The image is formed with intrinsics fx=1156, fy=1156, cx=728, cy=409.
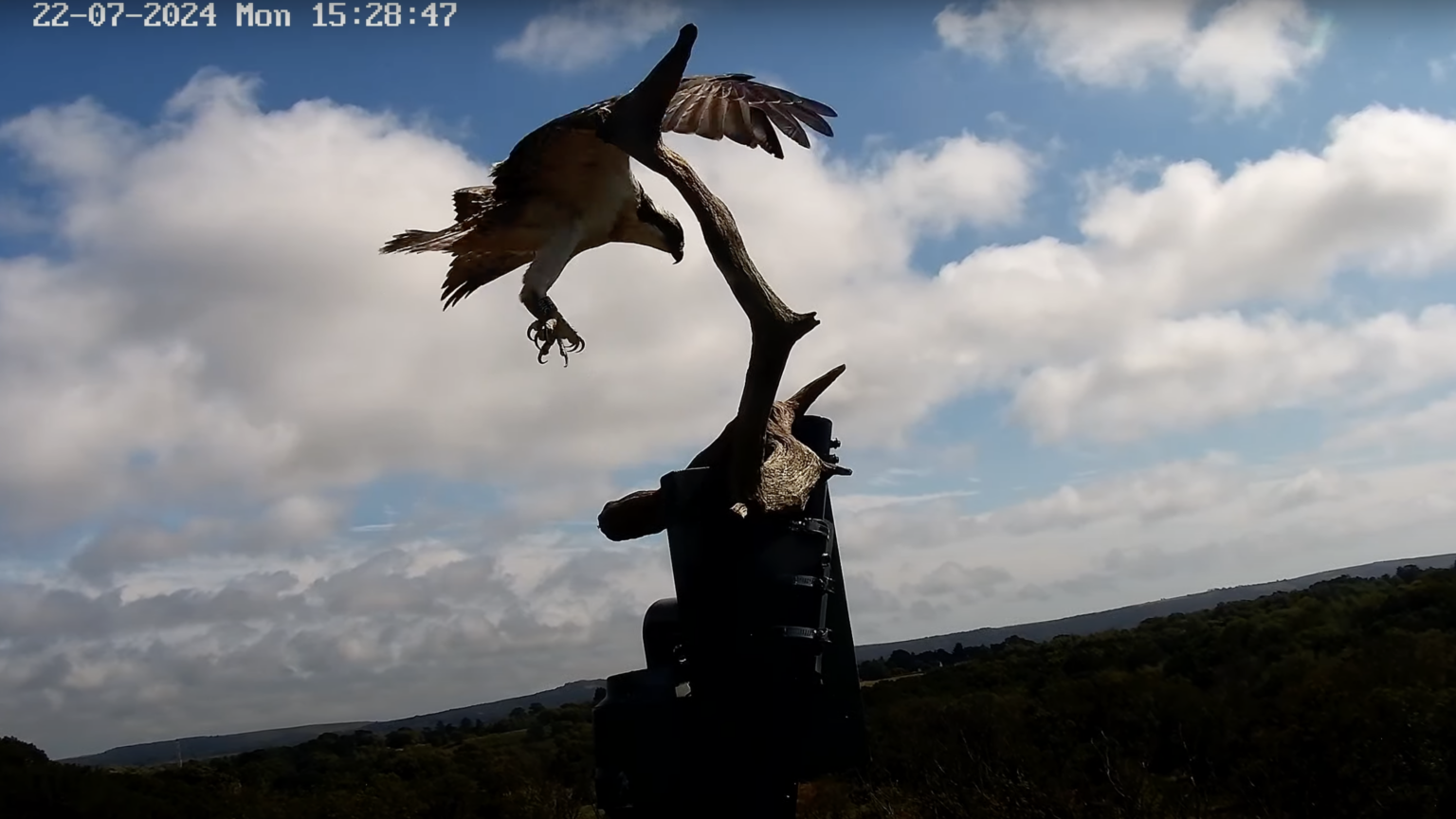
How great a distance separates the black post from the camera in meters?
3.32

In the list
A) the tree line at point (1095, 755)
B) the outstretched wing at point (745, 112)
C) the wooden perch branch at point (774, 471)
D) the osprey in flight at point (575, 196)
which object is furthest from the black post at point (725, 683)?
the tree line at point (1095, 755)

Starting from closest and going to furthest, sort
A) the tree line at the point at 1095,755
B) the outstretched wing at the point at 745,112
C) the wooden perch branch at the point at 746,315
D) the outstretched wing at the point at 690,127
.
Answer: the wooden perch branch at the point at 746,315 → the outstretched wing at the point at 690,127 → the outstretched wing at the point at 745,112 → the tree line at the point at 1095,755

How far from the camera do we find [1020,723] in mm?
20844

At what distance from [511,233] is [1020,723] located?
1904cm

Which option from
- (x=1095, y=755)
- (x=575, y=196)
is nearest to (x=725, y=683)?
(x=575, y=196)

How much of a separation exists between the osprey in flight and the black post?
0.87 m

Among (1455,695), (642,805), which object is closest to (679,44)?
(642,805)

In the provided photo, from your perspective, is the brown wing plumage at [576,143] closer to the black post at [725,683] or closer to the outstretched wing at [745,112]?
the outstretched wing at [745,112]

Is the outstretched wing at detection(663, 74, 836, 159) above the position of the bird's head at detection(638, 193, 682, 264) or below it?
above

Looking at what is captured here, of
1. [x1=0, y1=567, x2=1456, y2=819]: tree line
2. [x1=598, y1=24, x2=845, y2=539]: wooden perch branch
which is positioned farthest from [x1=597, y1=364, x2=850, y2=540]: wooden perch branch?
[x1=0, y1=567, x2=1456, y2=819]: tree line

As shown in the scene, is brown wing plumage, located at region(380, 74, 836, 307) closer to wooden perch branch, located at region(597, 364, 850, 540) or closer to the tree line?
wooden perch branch, located at region(597, 364, 850, 540)

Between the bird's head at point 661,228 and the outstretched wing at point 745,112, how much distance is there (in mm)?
320

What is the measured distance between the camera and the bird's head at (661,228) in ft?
13.1

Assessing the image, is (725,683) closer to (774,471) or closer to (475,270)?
(774,471)
